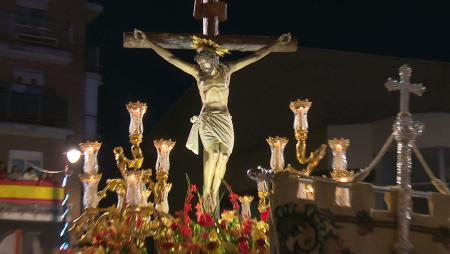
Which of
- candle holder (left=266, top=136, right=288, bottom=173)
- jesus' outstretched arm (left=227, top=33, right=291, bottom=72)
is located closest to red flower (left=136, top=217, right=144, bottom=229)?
candle holder (left=266, top=136, right=288, bottom=173)

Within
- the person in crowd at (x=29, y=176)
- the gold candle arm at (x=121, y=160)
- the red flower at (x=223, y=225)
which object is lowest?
the red flower at (x=223, y=225)

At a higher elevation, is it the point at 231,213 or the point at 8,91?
the point at 8,91

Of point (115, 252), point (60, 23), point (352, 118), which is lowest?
point (115, 252)

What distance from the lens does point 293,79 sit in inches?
856

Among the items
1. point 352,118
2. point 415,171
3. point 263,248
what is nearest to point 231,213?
point 263,248

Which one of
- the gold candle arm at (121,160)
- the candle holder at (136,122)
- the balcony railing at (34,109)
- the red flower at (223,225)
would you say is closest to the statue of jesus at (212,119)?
the candle holder at (136,122)

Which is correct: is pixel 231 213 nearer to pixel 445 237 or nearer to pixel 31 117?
pixel 445 237

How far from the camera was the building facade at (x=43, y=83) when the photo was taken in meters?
24.1

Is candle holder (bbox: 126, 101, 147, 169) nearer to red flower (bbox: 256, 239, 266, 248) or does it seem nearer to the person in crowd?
red flower (bbox: 256, 239, 266, 248)

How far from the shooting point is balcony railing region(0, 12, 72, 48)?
24406 mm

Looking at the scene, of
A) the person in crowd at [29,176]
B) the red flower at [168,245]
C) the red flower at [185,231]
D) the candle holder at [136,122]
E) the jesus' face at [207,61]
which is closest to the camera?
the red flower at [168,245]

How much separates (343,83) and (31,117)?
340 inches

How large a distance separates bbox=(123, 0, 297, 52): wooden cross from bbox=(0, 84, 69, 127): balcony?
14.6 meters

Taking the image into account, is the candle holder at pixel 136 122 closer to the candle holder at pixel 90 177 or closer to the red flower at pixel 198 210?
the candle holder at pixel 90 177
